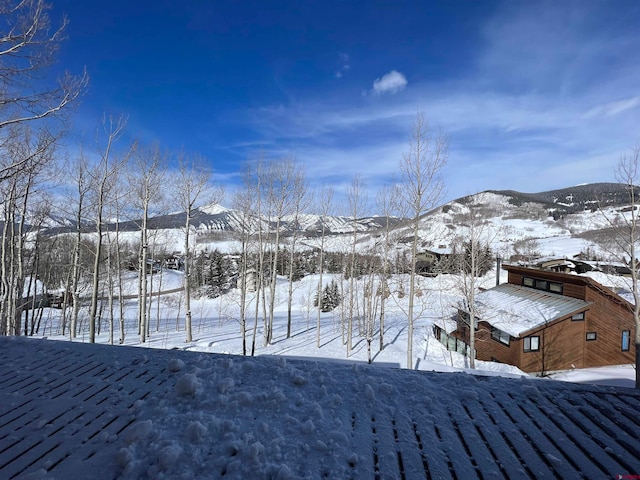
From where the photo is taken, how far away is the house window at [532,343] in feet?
43.0

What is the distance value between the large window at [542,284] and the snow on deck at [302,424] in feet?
50.9

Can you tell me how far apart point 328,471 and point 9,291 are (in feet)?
42.6

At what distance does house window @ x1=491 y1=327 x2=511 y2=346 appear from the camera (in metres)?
13.7

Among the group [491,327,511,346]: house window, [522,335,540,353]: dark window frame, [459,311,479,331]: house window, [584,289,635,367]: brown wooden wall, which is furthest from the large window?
[459,311,479,331]: house window

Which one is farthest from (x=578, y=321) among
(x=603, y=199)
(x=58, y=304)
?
(x=58, y=304)

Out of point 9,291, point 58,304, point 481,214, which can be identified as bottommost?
point 58,304

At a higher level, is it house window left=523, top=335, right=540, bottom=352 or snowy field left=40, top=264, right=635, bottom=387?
house window left=523, top=335, right=540, bottom=352

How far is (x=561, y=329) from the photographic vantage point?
43.9 feet

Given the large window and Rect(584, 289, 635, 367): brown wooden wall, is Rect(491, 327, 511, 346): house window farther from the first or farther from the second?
the large window

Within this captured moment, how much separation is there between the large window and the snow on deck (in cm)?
1552

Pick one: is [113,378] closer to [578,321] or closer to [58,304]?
[578,321]

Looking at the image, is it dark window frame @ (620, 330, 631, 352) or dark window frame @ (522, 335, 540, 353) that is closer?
dark window frame @ (522, 335, 540, 353)

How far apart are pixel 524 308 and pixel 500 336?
2.05 meters

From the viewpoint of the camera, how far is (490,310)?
15312 mm
